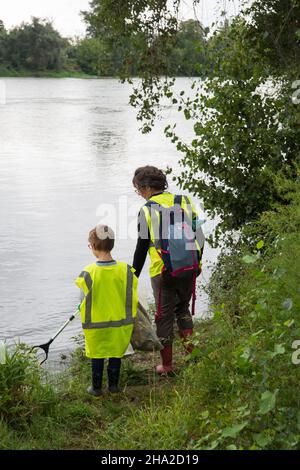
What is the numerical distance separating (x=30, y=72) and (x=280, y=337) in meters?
103

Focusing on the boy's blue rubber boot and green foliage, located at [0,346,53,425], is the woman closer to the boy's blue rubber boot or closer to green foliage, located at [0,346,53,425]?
the boy's blue rubber boot

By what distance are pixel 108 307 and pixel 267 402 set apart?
212cm

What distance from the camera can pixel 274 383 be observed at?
4074mm

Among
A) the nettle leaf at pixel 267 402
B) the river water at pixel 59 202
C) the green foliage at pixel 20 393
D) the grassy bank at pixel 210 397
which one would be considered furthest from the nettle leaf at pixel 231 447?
the river water at pixel 59 202

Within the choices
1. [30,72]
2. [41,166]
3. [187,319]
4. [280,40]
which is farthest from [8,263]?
[30,72]

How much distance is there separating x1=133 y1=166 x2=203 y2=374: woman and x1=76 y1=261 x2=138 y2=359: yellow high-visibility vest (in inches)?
11.1

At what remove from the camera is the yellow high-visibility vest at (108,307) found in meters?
5.60

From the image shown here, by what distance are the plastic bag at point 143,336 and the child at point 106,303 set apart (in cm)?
20

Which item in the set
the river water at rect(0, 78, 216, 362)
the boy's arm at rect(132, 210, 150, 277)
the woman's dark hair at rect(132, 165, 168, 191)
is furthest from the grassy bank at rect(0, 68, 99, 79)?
the boy's arm at rect(132, 210, 150, 277)

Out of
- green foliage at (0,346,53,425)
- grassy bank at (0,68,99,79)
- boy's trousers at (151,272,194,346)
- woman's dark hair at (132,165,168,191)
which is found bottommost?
grassy bank at (0,68,99,79)

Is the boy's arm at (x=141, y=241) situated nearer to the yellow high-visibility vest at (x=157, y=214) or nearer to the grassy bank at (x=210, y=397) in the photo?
the yellow high-visibility vest at (x=157, y=214)

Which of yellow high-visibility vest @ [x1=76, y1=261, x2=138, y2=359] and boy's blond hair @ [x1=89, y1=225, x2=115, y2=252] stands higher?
boy's blond hair @ [x1=89, y1=225, x2=115, y2=252]

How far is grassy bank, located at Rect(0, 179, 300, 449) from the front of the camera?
3922 millimetres

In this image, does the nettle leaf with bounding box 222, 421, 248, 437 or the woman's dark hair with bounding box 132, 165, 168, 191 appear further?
the woman's dark hair with bounding box 132, 165, 168, 191
